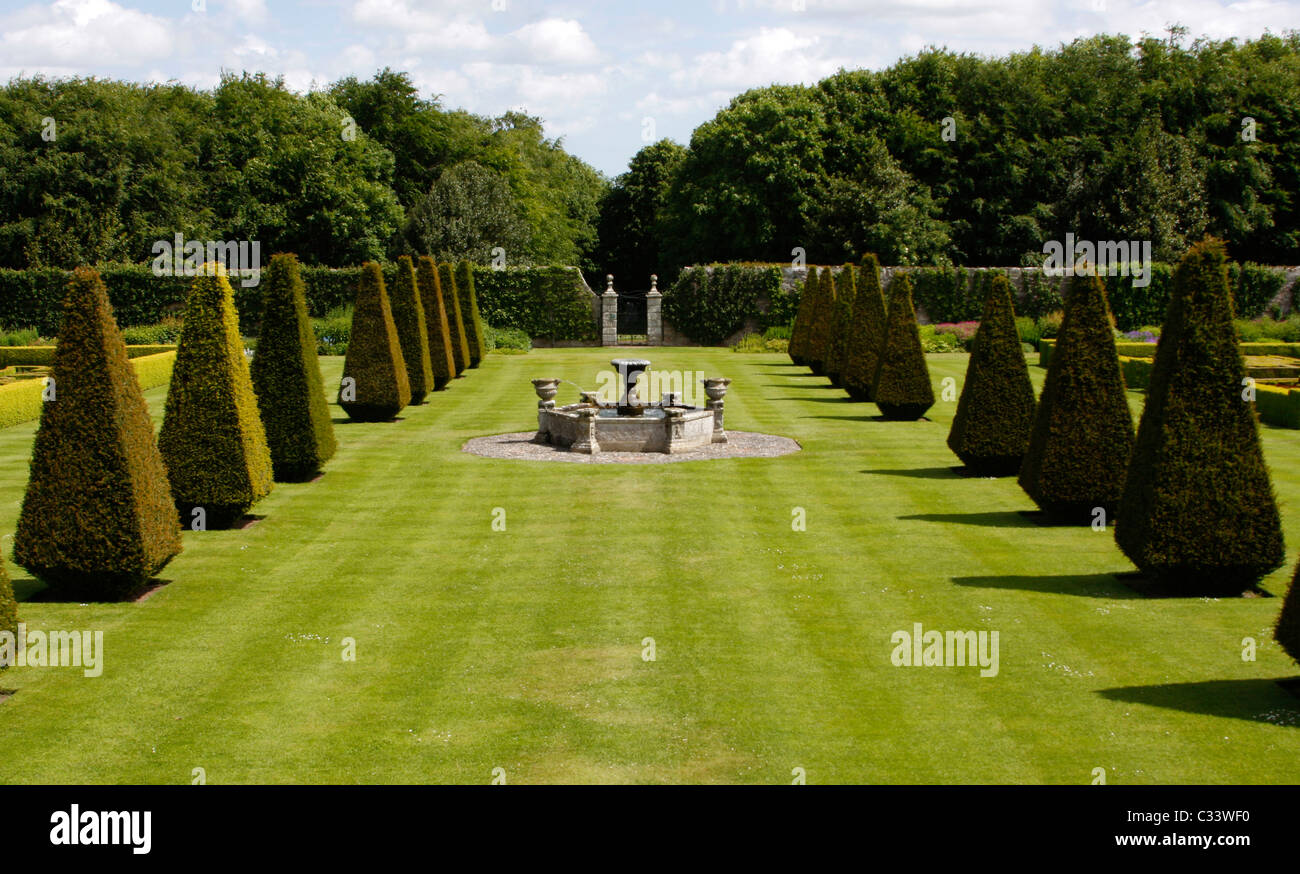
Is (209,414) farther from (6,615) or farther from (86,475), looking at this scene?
(6,615)

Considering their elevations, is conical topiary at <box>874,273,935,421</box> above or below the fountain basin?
above

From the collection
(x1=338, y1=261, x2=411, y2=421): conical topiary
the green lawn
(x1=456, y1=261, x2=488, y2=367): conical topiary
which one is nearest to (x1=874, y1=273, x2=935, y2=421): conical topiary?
the green lawn

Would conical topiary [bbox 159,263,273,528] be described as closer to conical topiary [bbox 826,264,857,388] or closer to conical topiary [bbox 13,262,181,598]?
conical topiary [bbox 13,262,181,598]

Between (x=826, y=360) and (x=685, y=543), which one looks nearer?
(x=685, y=543)

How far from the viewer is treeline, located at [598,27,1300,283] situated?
62.2 meters

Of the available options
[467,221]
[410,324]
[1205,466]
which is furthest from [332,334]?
[1205,466]

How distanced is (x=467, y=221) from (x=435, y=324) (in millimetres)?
28089

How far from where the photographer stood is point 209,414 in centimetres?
1828

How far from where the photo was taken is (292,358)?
22141mm

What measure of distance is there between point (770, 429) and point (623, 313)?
3235 cm

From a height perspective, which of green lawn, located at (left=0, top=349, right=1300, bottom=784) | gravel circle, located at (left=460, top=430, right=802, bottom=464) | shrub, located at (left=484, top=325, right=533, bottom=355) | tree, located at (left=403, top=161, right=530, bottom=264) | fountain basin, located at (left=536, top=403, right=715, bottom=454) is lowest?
green lawn, located at (left=0, top=349, right=1300, bottom=784)

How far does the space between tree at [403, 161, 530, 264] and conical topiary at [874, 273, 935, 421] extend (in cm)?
3583
